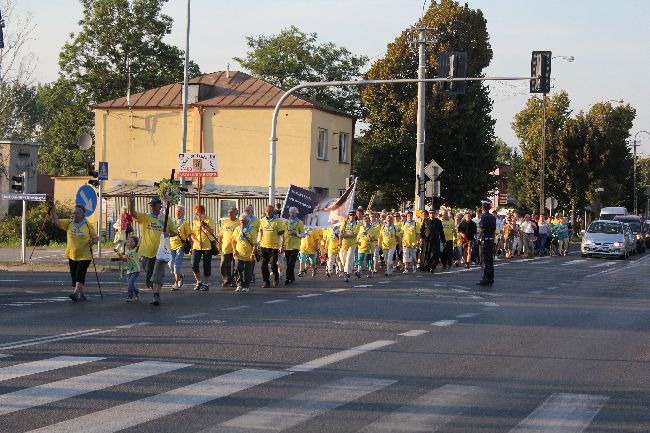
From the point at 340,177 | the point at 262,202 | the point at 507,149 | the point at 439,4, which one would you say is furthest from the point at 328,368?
the point at 507,149

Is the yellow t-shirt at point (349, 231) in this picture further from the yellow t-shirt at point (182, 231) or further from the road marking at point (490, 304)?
the road marking at point (490, 304)

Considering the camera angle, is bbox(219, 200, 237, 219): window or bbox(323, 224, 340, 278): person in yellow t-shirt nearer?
bbox(323, 224, 340, 278): person in yellow t-shirt

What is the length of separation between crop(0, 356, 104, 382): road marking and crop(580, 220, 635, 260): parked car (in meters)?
35.6

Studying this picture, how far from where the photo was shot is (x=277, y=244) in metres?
22.8

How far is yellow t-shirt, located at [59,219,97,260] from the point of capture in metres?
18.6

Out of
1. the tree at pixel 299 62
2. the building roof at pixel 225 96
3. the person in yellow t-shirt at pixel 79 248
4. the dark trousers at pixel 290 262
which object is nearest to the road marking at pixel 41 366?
the person in yellow t-shirt at pixel 79 248

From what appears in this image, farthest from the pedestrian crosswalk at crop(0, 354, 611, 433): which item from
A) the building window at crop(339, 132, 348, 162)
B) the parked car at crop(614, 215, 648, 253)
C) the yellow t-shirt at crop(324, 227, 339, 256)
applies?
the parked car at crop(614, 215, 648, 253)

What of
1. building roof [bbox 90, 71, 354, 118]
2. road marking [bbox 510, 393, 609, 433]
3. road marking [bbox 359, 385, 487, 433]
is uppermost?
building roof [bbox 90, 71, 354, 118]

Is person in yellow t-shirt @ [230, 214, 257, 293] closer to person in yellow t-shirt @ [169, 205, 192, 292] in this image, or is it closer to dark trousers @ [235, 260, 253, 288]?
dark trousers @ [235, 260, 253, 288]

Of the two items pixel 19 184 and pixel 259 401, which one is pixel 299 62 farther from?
pixel 259 401

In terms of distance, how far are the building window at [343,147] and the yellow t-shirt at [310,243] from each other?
27.3 m

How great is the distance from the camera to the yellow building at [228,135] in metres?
51.8

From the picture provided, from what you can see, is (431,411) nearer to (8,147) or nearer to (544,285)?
(544,285)

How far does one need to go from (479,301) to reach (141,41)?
185 ft
